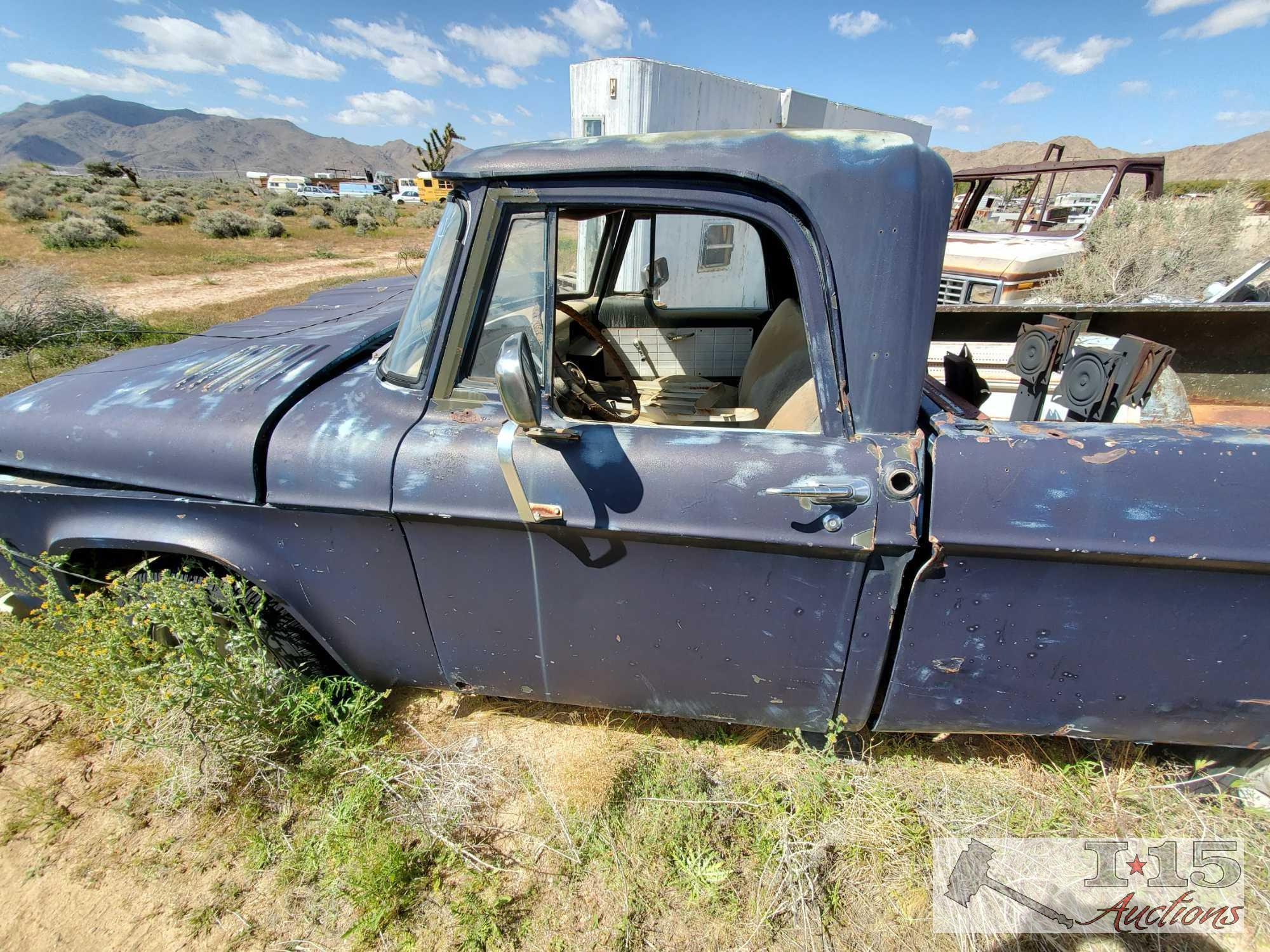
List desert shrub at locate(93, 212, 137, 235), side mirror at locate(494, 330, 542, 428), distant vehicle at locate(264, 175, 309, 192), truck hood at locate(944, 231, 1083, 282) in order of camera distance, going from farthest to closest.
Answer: distant vehicle at locate(264, 175, 309, 192)
desert shrub at locate(93, 212, 137, 235)
truck hood at locate(944, 231, 1083, 282)
side mirror at locate(494, 330, 542, 428)

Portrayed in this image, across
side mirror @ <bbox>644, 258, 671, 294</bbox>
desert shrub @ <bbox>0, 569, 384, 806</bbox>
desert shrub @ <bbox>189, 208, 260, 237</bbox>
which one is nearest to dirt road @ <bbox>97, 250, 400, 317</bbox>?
desert shrub @ <bbox>189, 208, 260, 237</bbox>

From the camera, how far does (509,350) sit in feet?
4.39

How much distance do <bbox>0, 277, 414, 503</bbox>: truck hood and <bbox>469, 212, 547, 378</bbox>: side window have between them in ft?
2.20

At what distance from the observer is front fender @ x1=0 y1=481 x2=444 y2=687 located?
175cm

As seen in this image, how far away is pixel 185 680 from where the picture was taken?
6.49 feet

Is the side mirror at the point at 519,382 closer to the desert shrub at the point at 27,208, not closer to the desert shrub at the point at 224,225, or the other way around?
the desert shrub at the point at 224,225

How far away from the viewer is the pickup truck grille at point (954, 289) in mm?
6242

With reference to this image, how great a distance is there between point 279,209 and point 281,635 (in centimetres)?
2990

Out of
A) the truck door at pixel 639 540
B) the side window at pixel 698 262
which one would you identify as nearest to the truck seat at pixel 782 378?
the truck door at pixel 639 540

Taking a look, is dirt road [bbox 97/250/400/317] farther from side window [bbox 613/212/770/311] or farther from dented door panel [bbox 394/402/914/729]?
dented door panel [bbox 394/402/914/729]

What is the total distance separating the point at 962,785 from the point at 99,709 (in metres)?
3.00

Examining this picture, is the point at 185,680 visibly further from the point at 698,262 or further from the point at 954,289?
the point at 954,289

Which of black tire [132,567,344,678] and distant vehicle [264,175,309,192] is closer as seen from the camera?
black tire [132,567,344,678]

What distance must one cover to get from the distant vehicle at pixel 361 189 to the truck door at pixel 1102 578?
1836 inches
